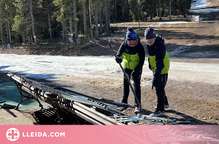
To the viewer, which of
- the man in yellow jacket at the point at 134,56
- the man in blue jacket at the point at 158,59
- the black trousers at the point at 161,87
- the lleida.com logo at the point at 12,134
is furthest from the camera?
the man in yellow jacket at the point at 134,56

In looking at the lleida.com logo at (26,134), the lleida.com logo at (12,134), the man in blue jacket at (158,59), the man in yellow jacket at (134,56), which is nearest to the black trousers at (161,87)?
the man in blue jacket at (158,59)

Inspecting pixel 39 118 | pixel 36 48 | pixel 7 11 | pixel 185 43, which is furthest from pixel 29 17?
pixel 39 118

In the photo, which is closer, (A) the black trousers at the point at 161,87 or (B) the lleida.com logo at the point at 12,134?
(B) the lleida.com logo at the point at 12,134

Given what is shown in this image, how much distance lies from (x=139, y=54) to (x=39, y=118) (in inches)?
115

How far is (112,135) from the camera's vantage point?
292cm

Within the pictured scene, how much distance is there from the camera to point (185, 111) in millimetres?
4992

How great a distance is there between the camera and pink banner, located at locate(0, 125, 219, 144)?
282 cm

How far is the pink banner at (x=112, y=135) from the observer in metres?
2.82

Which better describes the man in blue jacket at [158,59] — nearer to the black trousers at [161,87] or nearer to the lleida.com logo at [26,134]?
the black trousers at [161,87]

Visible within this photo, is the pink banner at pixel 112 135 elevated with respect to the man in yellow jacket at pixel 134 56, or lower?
lower

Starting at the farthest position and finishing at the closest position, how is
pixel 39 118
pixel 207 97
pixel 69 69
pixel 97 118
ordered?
pixel 69 69, pixel 207 97, pixel 39 118, pixel 97 118

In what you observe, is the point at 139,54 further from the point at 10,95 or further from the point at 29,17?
the point at 29,17

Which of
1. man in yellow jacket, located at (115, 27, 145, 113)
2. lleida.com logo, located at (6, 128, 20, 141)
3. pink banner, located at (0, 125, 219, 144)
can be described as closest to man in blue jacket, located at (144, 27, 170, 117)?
man in yellow jacket, located at (115, 27, 145, 113)

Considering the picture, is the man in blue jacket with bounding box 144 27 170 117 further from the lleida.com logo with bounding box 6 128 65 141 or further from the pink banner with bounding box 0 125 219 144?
the lleida.com logo with bounding box 6 128 65 141
